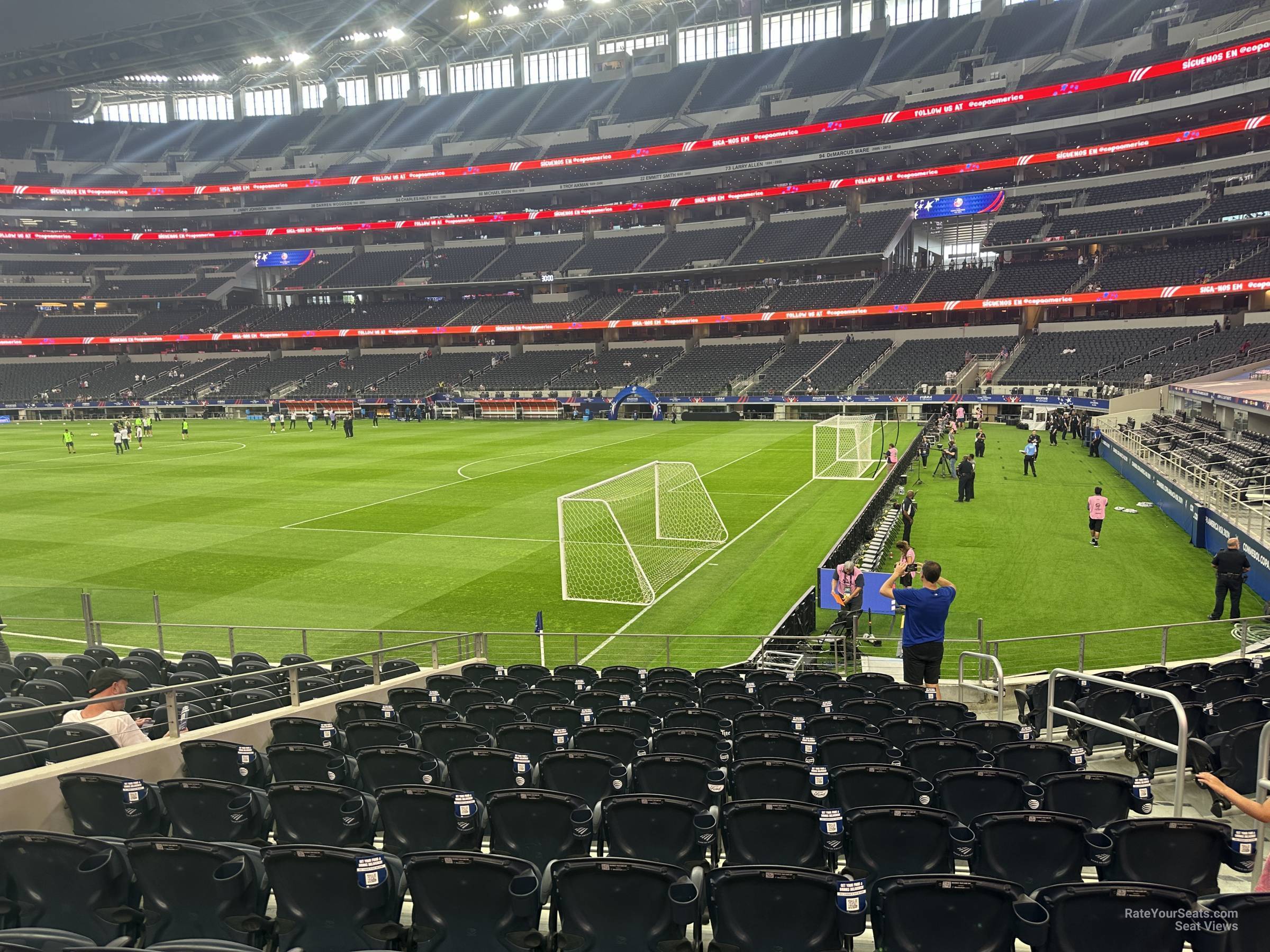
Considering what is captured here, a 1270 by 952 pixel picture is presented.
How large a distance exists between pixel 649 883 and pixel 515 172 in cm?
9509

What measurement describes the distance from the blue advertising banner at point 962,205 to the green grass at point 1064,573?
1789 inches

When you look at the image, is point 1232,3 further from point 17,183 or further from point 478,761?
point 17,183

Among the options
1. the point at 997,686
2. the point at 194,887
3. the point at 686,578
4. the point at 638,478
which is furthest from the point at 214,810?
the point at 638,478

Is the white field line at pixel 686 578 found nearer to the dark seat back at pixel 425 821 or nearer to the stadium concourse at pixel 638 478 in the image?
the stadium concourse at pixel 638 478

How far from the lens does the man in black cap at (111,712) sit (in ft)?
23.3

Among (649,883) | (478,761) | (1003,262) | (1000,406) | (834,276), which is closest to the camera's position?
(649,883)

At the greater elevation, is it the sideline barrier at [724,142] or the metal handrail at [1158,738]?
the sideline barrier at [724,142]

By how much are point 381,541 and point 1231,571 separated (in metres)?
21.1

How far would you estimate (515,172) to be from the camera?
91.1 metres

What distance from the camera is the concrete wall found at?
5.65 metres

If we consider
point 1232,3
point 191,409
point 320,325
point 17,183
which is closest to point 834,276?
point 1232,3

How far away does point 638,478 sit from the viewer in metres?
33.8

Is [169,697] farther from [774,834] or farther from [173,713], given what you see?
[774,834]

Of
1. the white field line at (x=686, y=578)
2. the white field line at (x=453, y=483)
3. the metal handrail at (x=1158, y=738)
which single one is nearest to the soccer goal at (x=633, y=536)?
the white field line at (x=686, y=578)
